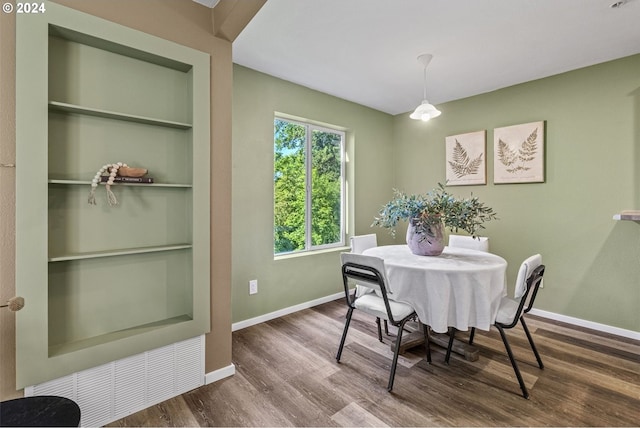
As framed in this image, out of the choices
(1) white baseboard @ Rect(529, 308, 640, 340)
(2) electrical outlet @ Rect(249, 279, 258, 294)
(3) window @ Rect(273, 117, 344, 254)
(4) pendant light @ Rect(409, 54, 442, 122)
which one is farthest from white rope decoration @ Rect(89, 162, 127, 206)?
(1) white baseboard @ Rect(529, 308, 640, 340)

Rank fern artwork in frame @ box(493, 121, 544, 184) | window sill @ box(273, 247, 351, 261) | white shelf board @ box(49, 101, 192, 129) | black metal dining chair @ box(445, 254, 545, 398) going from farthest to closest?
1. window sill @ box(273, 247, 351, 261)
2. fern artwork in frame @ box(493, 121, 544, 184)
3. black metal dining chair @ box(445, 254, 545, 398)
4. white shelf board @ box(49, 101, 192, 129)

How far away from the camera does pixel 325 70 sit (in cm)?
288

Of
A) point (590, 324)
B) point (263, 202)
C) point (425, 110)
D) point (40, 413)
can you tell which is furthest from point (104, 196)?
point (590, 324)

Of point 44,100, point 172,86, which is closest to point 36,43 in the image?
point 44,100

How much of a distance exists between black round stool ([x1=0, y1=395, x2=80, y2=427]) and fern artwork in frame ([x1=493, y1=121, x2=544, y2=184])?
388cm

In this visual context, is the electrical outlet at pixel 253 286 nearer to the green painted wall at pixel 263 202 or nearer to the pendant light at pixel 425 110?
the green painted wall at pixel 263 202

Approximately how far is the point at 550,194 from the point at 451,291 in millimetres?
2019

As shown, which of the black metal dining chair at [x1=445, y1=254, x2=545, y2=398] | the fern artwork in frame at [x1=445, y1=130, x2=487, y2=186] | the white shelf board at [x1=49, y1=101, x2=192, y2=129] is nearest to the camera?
the white shelf board at [x1=49, y1=101, x2=192, y2=129]

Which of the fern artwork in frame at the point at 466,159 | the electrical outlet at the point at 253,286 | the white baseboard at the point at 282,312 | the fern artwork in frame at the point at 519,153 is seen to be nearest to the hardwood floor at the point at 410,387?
the white baseboard at the point at 282,312

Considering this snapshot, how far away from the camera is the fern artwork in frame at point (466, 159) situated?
11.4 ft

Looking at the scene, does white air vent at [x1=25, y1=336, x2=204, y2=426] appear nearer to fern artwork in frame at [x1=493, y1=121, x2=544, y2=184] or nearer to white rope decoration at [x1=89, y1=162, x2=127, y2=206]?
white rope decoration at [x1=89, y1=162, x2=127, y2=206]

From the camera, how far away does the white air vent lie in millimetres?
1514

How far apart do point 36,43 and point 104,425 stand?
1.94 metres

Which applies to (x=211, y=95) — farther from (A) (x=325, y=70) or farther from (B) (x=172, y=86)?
(A) (x=325, y=70)
